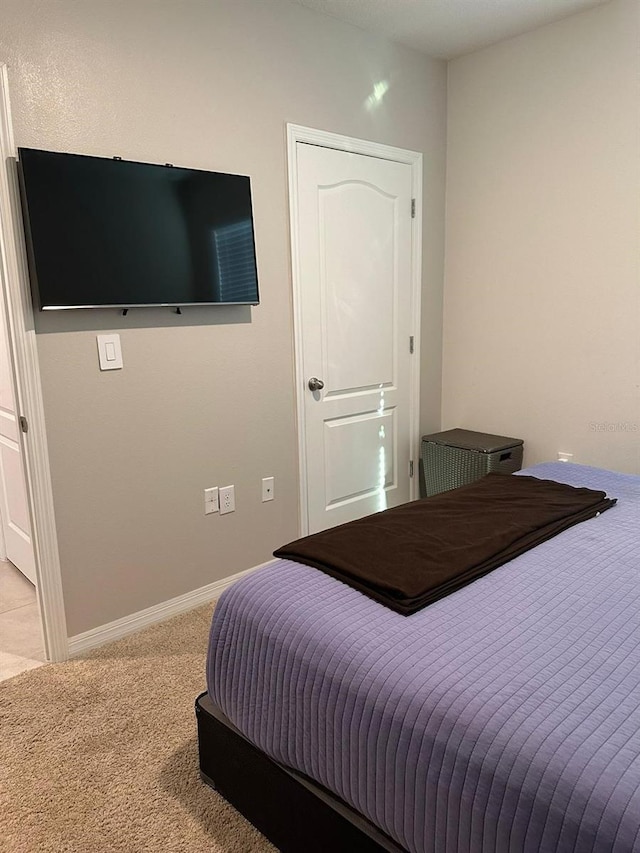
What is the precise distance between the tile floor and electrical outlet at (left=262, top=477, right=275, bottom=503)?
3.69 ft

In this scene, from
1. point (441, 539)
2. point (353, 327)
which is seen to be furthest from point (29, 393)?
point (353, 327)

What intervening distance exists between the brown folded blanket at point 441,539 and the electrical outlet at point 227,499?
98 cm

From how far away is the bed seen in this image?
103 centimetres

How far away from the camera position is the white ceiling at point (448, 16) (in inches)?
111

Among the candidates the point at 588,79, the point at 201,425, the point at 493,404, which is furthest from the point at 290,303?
the point at 588,79

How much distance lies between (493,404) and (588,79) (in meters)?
1.67

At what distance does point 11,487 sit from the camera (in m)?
3.10

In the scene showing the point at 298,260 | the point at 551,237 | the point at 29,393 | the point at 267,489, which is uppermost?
the point at 551,237

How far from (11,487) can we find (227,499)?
1118mm

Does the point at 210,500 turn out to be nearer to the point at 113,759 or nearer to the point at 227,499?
the point at 227,499

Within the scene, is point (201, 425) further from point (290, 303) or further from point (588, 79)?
point (588, 79)

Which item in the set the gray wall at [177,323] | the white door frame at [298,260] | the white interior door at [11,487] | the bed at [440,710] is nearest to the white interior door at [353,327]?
the white door frame at [298,260]

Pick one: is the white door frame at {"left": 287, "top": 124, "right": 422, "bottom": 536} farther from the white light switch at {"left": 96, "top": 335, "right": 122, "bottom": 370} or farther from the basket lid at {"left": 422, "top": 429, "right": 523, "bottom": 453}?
the white light switch at {"left": 96, "top": 335, "right": 122, "bottom": 370}

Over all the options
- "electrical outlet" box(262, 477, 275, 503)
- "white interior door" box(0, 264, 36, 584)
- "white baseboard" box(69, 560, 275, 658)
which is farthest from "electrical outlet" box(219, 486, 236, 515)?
"white interior door" box(0, 264, 36, 584)
